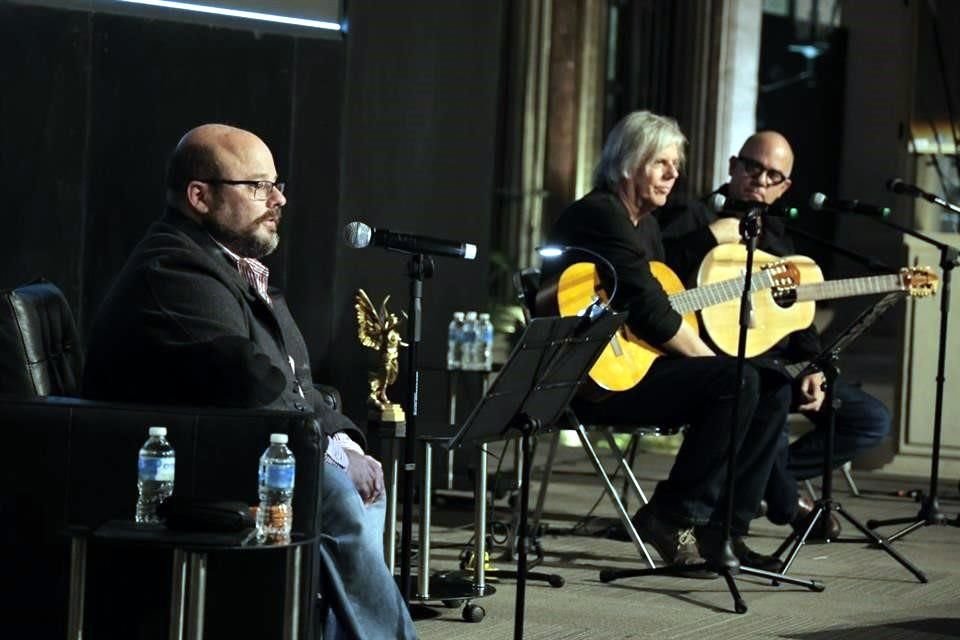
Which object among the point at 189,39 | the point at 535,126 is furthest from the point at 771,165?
the point at 535,126

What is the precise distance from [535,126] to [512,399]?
24.9ft

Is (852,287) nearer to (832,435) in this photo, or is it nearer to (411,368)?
(832,435)

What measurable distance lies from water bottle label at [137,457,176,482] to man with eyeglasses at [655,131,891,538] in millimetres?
3255

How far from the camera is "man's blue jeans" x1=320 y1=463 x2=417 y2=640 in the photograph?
392 cm

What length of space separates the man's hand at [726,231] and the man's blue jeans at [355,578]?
292cm

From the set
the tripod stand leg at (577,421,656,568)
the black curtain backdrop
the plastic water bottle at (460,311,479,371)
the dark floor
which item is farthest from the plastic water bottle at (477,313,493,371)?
the tripod stand leg at (577,421,656,568)

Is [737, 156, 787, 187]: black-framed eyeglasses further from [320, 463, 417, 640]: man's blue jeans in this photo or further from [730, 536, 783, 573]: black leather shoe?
[320, 463, 417, 640]: man's blue jeans

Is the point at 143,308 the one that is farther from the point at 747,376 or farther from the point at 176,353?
the point at 747,376

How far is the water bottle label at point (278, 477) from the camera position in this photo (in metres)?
3.54

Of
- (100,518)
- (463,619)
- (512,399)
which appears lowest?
(463,619)

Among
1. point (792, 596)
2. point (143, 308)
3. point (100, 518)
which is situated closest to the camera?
point (100, 518)

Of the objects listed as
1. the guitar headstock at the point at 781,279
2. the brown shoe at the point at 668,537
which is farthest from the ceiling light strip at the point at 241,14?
the brown shoe at the point at 668,537

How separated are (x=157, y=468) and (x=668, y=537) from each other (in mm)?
2648

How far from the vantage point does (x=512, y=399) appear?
4152 millimetres
